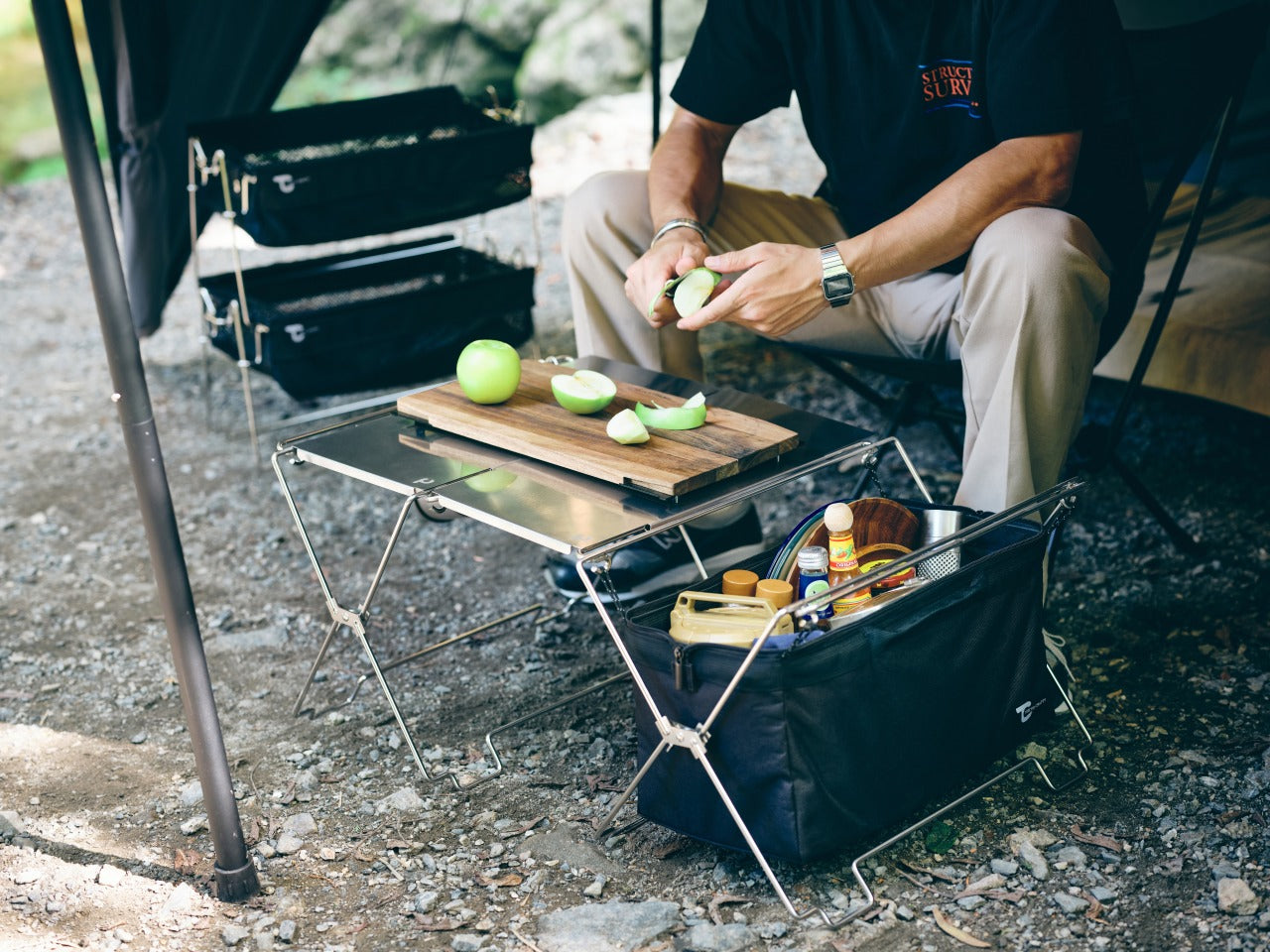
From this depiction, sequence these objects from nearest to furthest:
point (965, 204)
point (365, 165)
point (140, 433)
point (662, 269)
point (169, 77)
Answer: point (140, 433)
point (965, 204)
point (662, 269)
point (365, 165)
point (169, 77)

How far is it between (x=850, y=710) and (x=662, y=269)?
3.06 ft

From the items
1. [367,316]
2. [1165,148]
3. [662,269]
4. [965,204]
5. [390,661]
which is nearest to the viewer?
[965,204]

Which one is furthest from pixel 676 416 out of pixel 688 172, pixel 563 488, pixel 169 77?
pixel 169 77

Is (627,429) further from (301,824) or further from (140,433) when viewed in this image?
(301,824)

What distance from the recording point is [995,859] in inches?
71.0

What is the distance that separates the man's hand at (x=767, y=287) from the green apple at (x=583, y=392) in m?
0.19

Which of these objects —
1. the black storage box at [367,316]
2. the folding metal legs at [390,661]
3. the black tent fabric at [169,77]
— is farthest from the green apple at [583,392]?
the black tent fabric at [169,77]

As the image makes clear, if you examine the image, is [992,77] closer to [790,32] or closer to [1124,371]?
[790,32]

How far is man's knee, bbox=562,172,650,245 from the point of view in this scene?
8.23 feet

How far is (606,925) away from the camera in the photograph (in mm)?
1727

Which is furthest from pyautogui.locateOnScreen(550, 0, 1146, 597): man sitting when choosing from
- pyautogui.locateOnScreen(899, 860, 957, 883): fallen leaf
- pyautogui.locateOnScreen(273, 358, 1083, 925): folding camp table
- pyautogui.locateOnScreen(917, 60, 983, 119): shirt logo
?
pyautogui.locateOnScreen(899, 860, 957, 883): fallen leaf

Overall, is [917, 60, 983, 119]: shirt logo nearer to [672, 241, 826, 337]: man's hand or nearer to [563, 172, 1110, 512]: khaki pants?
[563, 172, 1110, 512]: khaki pants

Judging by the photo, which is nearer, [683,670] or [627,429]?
[683,670]

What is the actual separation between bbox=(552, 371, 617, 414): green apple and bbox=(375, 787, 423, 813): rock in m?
0.66
